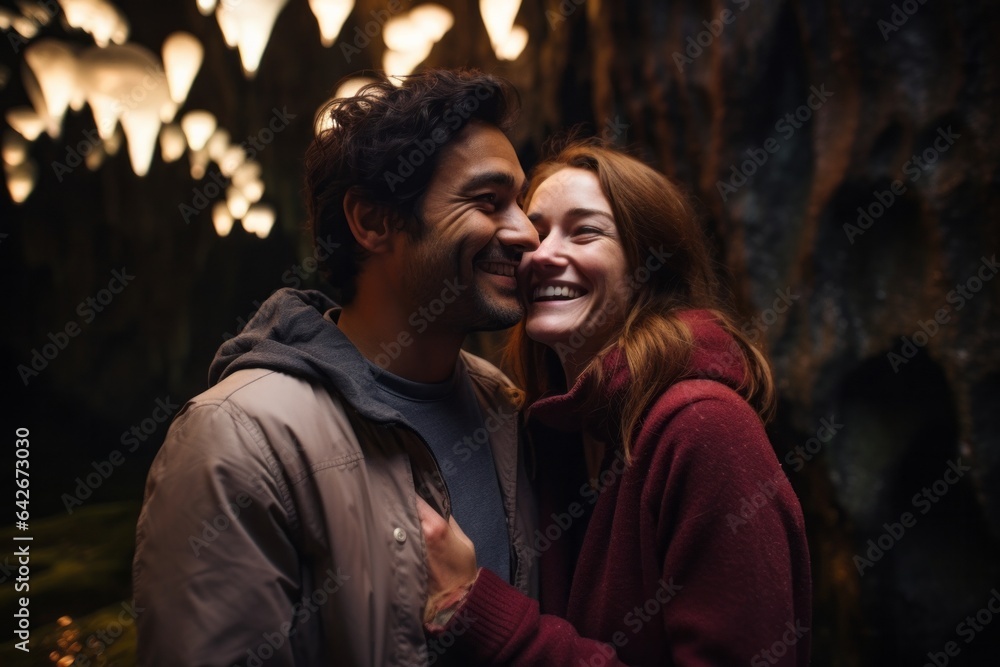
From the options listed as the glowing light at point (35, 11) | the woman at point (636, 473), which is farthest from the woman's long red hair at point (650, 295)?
the glowing light at point (35, 11)

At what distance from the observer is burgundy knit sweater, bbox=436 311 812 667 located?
1366 millimetres

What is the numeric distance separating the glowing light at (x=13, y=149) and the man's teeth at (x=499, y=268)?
16.6 ft

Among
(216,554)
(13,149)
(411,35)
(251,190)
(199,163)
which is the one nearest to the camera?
(216,554)

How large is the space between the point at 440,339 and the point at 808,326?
7.37ft

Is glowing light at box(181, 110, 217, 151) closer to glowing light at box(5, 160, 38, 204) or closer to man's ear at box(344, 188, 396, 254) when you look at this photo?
glowing light at box(5, 160, 38, 204)

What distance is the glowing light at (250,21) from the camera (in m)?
3.10

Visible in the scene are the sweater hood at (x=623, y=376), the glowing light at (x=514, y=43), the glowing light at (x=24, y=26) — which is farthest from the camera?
the glowing light at (x=24, y=26)

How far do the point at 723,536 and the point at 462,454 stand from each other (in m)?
0.68

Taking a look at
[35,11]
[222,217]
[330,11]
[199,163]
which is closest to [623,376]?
[330,11]

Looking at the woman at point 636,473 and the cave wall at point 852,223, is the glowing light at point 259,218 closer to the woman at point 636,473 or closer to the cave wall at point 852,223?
the cave wall at point 852,223

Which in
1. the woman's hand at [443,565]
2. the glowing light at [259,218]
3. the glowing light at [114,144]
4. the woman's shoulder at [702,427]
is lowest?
the glowing light at [259,218]

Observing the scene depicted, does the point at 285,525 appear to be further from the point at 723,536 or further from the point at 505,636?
the point at 723,536

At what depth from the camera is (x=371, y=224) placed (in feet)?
6.16

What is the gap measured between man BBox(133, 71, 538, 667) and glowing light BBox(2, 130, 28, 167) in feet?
15.0
